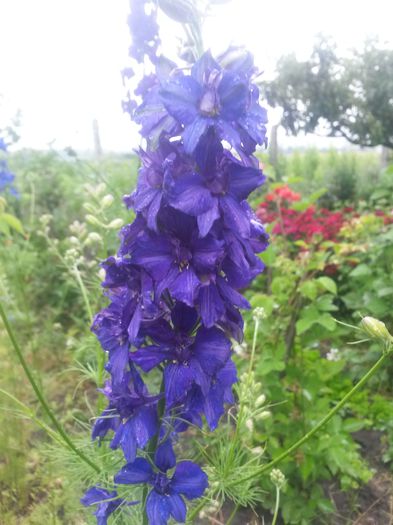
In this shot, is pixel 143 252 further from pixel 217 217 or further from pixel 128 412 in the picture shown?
pixel 128 412

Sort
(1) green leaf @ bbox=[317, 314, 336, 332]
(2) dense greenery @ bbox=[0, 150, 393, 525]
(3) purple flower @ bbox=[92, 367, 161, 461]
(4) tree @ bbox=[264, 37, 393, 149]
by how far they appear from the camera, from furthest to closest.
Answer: (4) tree @ bbox=[264, 37, 393, 149], (1) green leaf @ bbox=[317, 314, 336, 332], (2) dense greenery @ bbox=[0, 150, 393, 525], (3) purple flower @ bbox=[92, 367, 161, 461]

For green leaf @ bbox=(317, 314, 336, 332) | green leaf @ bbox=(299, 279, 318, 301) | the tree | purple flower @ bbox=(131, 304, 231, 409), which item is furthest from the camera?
the tree

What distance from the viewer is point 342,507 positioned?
Answer: 2.50 m

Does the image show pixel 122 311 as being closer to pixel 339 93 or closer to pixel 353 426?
pixel 353 426

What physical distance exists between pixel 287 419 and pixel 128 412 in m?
1.36

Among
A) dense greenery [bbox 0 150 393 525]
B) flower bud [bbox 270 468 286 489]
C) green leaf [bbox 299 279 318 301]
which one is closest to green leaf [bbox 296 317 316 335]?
dense greenery [bbox 0 150 393 525]

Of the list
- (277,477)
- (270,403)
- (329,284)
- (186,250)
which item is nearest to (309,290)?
(329,284)

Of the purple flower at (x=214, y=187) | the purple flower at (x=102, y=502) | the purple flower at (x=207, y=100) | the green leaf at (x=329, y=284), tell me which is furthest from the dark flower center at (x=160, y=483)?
the green leaf at (x=329, y=284)

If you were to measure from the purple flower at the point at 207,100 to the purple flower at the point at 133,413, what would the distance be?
1.93 feet

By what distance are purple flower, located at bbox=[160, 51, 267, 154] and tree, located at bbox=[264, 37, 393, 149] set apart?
6.70 meters

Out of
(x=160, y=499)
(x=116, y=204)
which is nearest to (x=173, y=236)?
(x=160, y=499)

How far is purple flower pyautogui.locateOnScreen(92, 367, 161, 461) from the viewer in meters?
1.19

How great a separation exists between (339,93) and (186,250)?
7247mm

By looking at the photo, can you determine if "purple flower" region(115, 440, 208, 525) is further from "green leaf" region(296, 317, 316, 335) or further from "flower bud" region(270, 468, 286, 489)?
"green leaf" region(296, 317, 316, 335)
